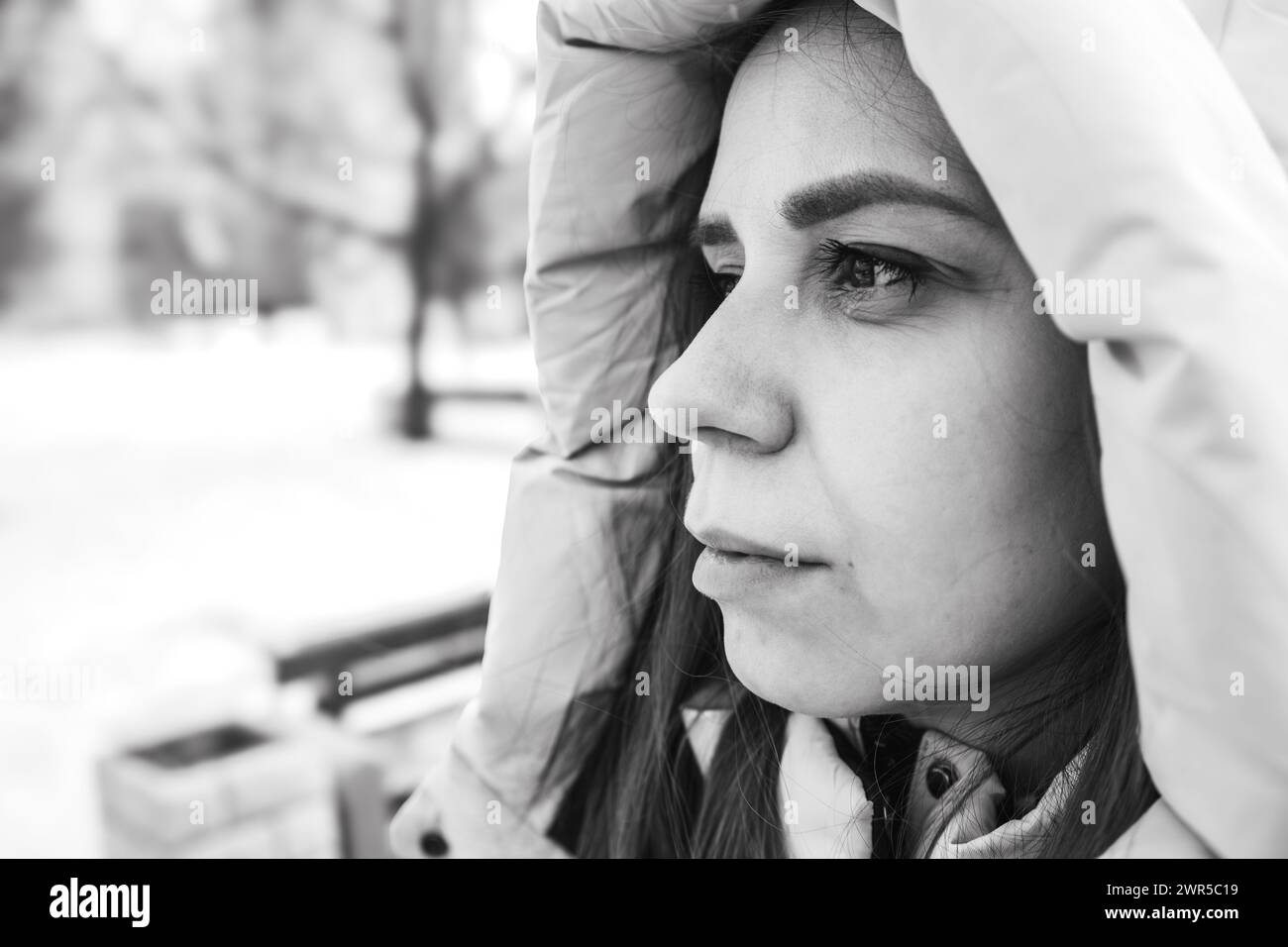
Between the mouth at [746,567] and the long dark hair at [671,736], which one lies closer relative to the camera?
the mouth at [746,567]

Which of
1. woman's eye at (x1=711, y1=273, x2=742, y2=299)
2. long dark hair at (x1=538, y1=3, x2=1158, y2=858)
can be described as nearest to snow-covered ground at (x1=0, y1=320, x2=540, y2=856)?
long dark hair at (x1=538, y1=3, x2=1158, y2=858)

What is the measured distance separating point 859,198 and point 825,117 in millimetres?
76

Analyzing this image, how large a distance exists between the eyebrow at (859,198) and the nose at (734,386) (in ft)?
0.22

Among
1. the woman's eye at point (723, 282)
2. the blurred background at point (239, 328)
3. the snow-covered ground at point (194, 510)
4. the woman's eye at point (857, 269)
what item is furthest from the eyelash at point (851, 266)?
the blurred background at point (239, 328)

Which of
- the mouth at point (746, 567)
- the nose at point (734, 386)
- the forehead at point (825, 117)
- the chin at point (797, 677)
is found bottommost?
the chin at point (797, 677)

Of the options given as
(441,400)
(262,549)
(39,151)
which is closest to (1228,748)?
(262,549)

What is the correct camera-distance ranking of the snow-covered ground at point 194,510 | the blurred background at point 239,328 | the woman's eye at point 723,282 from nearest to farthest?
the woman's eye at point 723,282, the snow-covered ground at point 194,510, the blurred background at point 239,328

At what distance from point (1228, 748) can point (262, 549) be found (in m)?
4.96

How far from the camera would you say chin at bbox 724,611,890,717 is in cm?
78

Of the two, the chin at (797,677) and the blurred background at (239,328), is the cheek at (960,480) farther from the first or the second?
the blurred background at (239,328)

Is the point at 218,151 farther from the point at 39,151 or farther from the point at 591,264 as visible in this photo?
the point at 591,264

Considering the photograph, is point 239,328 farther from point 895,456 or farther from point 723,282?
point 895,456

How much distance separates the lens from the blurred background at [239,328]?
443 centimetres
